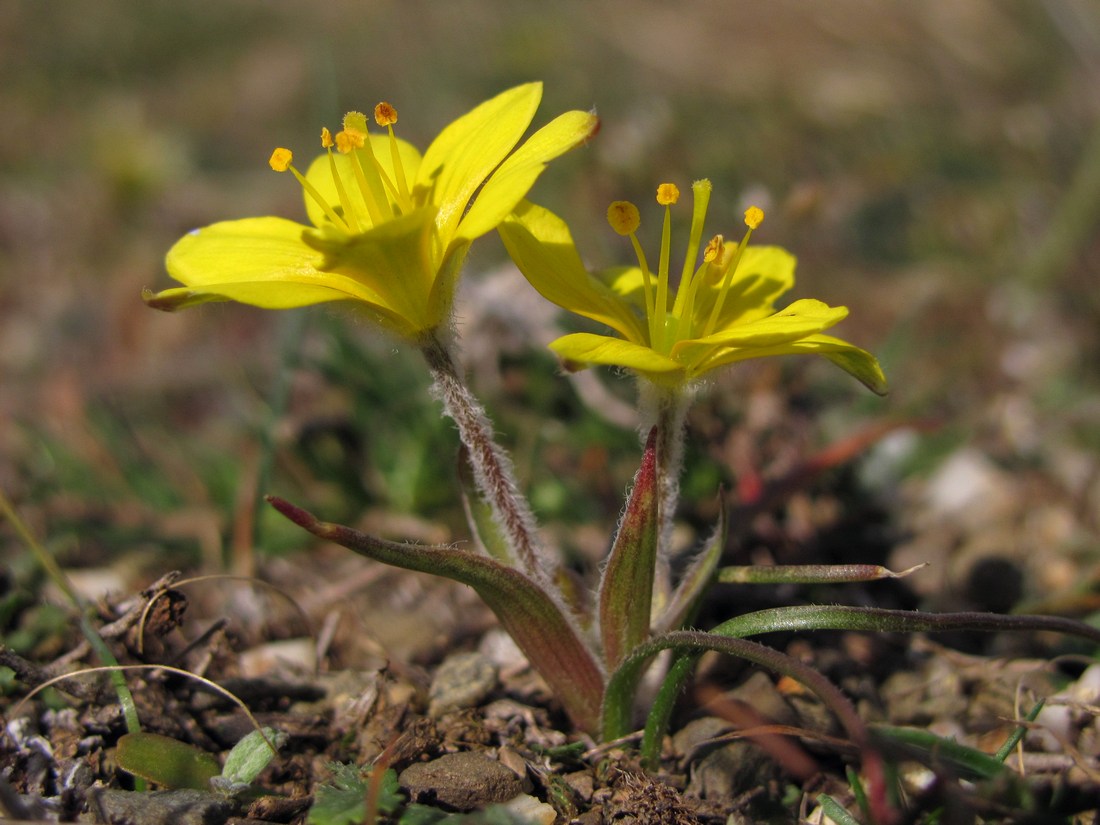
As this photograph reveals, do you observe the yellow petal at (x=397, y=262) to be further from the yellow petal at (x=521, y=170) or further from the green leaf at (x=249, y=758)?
the green leaf at (x=249, y=758)

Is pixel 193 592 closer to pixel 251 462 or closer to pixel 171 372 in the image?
pixel 251 462

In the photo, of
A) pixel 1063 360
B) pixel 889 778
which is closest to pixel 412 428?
pixel 889 778

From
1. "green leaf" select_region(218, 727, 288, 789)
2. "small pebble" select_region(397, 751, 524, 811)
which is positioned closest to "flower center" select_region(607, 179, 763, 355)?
"small pebble" select_region(397, 751, 524, 811)

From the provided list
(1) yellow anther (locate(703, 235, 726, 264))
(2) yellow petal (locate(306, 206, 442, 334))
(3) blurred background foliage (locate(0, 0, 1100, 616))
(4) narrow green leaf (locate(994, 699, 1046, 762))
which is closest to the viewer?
(2) yellow petal (locate(306, 206, 442, 334))

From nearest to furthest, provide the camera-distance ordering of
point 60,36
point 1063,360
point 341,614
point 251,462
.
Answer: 1. point 341,614
2. point 251,462
3. point 1063,360
4. point 60,36

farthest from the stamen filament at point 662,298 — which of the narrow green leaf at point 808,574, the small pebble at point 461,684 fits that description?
the small pebble at point 461,684

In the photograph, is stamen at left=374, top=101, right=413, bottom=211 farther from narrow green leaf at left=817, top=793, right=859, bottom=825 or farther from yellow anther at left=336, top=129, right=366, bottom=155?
narrow green leaf at left=817, top=793, right=859, bottom=825

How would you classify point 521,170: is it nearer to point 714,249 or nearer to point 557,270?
point 557,270
